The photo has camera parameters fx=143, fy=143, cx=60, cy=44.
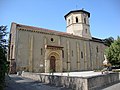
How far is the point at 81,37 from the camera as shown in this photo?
3981 cm

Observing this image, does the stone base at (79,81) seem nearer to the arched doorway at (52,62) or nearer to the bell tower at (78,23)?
the arched doorway at (52,62)

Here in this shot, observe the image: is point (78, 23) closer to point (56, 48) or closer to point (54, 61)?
point (56, 48)

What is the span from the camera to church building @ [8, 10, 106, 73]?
30000 millimetres

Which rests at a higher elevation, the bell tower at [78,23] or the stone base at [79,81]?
the bell tower at [78,23]

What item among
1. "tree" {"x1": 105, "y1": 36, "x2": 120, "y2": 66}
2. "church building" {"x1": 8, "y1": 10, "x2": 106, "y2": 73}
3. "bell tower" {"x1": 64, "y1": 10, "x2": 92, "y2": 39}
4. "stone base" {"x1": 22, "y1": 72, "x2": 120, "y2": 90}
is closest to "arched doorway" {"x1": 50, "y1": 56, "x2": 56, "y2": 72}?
"church building" {"x1": 8, "y1": 10, "x2": 106, "y2": 73}

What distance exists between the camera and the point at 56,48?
33.2 metres

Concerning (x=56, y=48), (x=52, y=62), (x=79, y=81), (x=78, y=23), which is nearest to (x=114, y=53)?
(x=56, y=48)

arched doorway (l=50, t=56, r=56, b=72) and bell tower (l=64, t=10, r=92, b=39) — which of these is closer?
arched doorway (l=50, t=56, r=56, b=72)

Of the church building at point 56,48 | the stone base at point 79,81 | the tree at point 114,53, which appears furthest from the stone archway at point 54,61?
the stone base at point 79,81

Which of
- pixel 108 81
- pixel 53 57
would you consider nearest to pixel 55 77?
pixel 108 81

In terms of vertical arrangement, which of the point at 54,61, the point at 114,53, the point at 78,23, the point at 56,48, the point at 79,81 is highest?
the point at 78,23

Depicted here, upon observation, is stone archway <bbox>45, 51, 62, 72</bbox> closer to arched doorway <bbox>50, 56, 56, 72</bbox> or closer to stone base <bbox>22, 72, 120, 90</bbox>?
arched doorway <bbox>50, 56, 56, 72</bbox>

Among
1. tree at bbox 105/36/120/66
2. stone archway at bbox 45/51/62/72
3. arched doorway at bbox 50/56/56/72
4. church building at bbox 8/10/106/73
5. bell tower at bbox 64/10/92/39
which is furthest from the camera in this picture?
bell tower at bbox 64/10/92/39

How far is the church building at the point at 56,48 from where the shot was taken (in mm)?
30000
